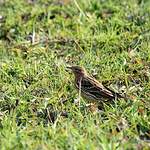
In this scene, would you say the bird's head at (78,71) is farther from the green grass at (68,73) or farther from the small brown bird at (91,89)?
the green grass at (68,73)

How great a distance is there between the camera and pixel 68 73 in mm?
8031

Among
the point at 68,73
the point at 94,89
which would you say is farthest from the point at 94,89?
the point at 68,73

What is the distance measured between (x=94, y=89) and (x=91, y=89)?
3 centimetres

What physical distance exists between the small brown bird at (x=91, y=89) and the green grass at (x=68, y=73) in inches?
6.0

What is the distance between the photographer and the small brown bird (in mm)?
6906

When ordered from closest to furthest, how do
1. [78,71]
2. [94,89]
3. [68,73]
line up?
1. [94,89]
2. [78,71]
3. [68,73]

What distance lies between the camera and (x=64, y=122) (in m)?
6.33

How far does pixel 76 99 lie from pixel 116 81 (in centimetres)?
67

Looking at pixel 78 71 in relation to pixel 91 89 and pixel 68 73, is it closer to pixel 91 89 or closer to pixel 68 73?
pixel 91 89

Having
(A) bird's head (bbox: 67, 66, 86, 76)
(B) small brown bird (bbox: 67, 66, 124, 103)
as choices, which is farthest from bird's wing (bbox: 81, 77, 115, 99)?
(A) bird's head (bbox: 67, 66, 86, 76)

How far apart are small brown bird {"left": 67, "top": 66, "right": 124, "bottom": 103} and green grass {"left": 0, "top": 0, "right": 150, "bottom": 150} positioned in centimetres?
15

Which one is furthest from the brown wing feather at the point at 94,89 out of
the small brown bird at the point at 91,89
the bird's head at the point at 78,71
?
the bird's head at the point at 78,71

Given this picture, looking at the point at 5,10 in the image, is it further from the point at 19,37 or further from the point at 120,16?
the point at 120,16

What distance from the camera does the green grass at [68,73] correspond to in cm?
598
